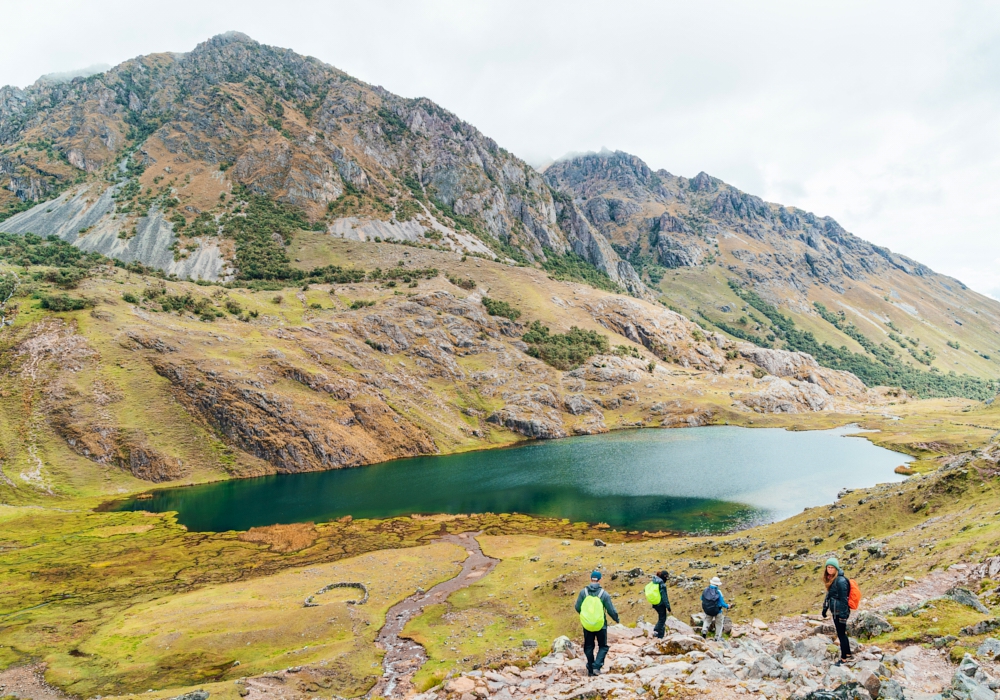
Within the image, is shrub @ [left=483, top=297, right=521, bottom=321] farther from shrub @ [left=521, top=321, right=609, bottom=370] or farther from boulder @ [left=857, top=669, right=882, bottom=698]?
boulder @ [left=857, top=669, right=882, bottom=698]

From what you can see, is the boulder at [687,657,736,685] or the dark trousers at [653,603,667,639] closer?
the boulder at [687,657,736,685]

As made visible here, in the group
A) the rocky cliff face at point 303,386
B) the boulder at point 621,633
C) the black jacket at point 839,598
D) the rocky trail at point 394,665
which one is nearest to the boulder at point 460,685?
the rocky trail at point 394,665

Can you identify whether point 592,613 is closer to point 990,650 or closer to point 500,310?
point 990,650

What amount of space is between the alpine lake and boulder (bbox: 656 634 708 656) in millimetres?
40802

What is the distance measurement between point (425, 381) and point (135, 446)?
231 feet

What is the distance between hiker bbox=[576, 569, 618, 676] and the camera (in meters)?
17.8

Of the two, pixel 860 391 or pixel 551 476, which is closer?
pixel 551 476

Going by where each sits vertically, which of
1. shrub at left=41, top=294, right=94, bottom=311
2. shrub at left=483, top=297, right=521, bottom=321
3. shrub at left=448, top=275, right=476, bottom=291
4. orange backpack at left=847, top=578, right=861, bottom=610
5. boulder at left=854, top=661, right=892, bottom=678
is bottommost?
boulder at left=854, top=661, right=892, bottom=678

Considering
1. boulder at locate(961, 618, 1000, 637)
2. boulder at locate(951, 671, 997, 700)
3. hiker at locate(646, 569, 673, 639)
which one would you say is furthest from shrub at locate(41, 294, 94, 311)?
boulder at locate(961, 618, 1000, 637)

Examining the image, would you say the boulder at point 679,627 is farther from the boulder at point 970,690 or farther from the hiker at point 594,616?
the boulder at point 970,690

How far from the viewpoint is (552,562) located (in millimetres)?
45219

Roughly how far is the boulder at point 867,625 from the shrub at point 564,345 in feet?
486

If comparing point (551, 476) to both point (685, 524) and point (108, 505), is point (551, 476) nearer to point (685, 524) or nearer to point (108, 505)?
point (685, 524)

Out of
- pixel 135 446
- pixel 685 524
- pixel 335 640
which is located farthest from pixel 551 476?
pixel 135 446
